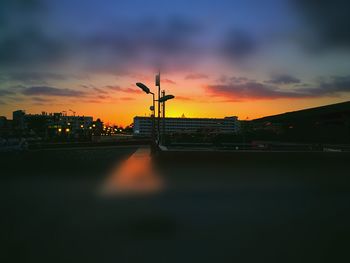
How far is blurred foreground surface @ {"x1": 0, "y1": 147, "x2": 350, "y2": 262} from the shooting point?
15.4ft

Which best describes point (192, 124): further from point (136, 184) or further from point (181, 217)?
point (181, 217)

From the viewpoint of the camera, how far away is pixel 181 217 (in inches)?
254

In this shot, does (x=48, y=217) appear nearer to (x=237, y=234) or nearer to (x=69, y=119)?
(x=237, y=234)

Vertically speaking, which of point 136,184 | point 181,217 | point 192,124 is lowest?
point 181,217

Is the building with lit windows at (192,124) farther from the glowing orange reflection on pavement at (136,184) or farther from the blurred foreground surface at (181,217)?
the blurred foreground surface at (181,217)

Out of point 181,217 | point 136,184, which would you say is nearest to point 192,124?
point 136,184

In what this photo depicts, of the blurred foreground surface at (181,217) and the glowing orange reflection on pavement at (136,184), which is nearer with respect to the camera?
the blurred foreground surface at (181,217)

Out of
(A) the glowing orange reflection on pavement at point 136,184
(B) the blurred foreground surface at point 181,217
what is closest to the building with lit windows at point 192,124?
(A) the glowing orange reflection on pavement at point 136,184

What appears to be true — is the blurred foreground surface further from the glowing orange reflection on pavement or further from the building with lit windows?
the building with lit windows

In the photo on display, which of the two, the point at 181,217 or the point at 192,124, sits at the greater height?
the point at 192,124

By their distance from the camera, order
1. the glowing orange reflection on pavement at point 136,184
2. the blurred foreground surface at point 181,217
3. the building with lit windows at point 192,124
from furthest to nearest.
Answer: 1. the building with lit windows at point 192,124
2. the glowing orange reflection on pavement at point 136,184
3. the blurred foreground surface at point 181,217

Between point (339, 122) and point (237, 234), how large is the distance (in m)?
41.0

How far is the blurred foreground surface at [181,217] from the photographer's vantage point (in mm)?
4680

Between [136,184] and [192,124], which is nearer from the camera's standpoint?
[136,184]
